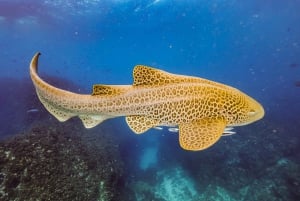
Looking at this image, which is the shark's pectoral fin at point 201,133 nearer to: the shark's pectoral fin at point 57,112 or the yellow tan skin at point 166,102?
the yellow tan skin at point 166,102

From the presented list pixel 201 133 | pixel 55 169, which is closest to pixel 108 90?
pixel 201 133

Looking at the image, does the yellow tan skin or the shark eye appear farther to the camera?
the shark eye

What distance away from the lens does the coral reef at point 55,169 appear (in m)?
8.00

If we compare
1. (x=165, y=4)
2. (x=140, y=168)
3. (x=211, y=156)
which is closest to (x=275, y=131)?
(x=211, y=156)

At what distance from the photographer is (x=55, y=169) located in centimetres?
923

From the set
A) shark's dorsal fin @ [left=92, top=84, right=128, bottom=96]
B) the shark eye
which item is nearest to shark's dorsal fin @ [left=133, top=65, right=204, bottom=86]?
shark's dorsal fin @ [left=92, top=84, right=128, bottom=96]

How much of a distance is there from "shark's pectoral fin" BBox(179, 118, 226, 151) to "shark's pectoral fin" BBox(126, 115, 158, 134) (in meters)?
0.43

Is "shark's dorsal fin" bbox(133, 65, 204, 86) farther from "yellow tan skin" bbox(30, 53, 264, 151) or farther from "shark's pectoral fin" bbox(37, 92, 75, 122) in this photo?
"shark's pectoral fin" bbox(37, 92, 75, 122)

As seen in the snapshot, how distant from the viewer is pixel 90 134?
15219 mm

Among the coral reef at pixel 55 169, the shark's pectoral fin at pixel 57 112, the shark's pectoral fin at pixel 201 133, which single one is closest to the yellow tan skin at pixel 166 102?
the shark's pectoral fin at pixel 201 133

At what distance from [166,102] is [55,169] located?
23.6 ft

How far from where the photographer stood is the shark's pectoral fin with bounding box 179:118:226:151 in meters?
3.44

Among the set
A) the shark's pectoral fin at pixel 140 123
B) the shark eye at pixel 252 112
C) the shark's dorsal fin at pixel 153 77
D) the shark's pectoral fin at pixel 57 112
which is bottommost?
the shark's pectoral fin at pixel 57 112

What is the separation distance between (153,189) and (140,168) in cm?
269
